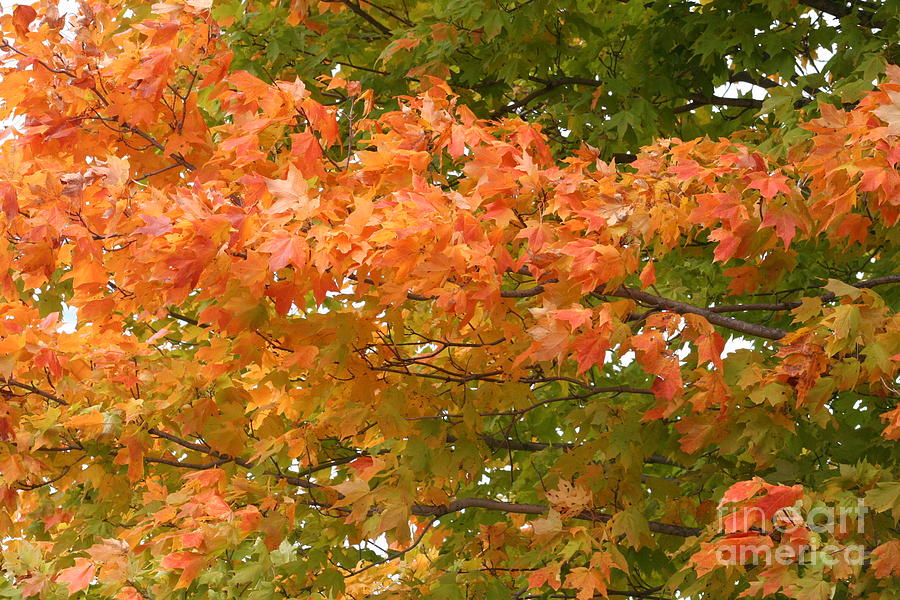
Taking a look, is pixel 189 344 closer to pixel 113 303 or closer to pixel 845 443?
pixel 113 303

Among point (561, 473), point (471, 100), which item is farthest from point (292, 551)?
point (471, 100)

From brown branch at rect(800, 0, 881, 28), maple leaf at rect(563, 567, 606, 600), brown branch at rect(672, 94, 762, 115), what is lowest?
maple leaf at rect(563, 567, 606, 600)

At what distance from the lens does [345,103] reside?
640 cm

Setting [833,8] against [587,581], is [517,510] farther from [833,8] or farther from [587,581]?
[833,8]

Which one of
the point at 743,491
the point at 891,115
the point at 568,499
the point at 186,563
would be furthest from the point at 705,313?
the point at 186,563

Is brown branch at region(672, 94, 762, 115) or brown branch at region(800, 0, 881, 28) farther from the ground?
brown branch at region(800, 0, 881, 28)

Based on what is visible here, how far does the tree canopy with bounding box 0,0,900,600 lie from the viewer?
3.57 metres

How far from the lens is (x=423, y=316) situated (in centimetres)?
555

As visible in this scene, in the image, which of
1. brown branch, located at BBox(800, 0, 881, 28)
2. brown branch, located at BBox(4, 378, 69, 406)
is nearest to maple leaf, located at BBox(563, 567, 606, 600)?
brown branch, located at BBox(4, 378, 69, 406)

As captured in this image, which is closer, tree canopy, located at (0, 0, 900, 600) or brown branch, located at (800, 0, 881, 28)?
tree canopy, located at (0, 0, 900, 600)

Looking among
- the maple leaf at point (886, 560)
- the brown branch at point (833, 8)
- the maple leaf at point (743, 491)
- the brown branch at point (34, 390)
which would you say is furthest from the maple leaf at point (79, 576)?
the brown branch at point (833, 8)

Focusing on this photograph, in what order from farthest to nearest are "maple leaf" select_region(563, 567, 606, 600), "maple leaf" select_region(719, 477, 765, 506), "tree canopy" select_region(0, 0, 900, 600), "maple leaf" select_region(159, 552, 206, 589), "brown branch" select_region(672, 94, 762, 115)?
"brown branch" select_region(672, 94, 762, 115) → "maple leaf" select_region(563, 567, 606, 600) → "maple leaf" select_region(159, 552, 206, 589) → "tree canopy" select_region(0, 0, 900, 600) → "maple leaf" select_region(719, 477, 765, 506)

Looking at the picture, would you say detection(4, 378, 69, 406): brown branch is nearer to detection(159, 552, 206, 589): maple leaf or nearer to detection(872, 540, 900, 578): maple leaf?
detection(159, 552, 206, 589): maple leaf

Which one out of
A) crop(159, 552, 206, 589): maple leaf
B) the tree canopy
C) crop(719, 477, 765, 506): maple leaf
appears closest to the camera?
crop(719, 477, 765, 506): maple leaf
